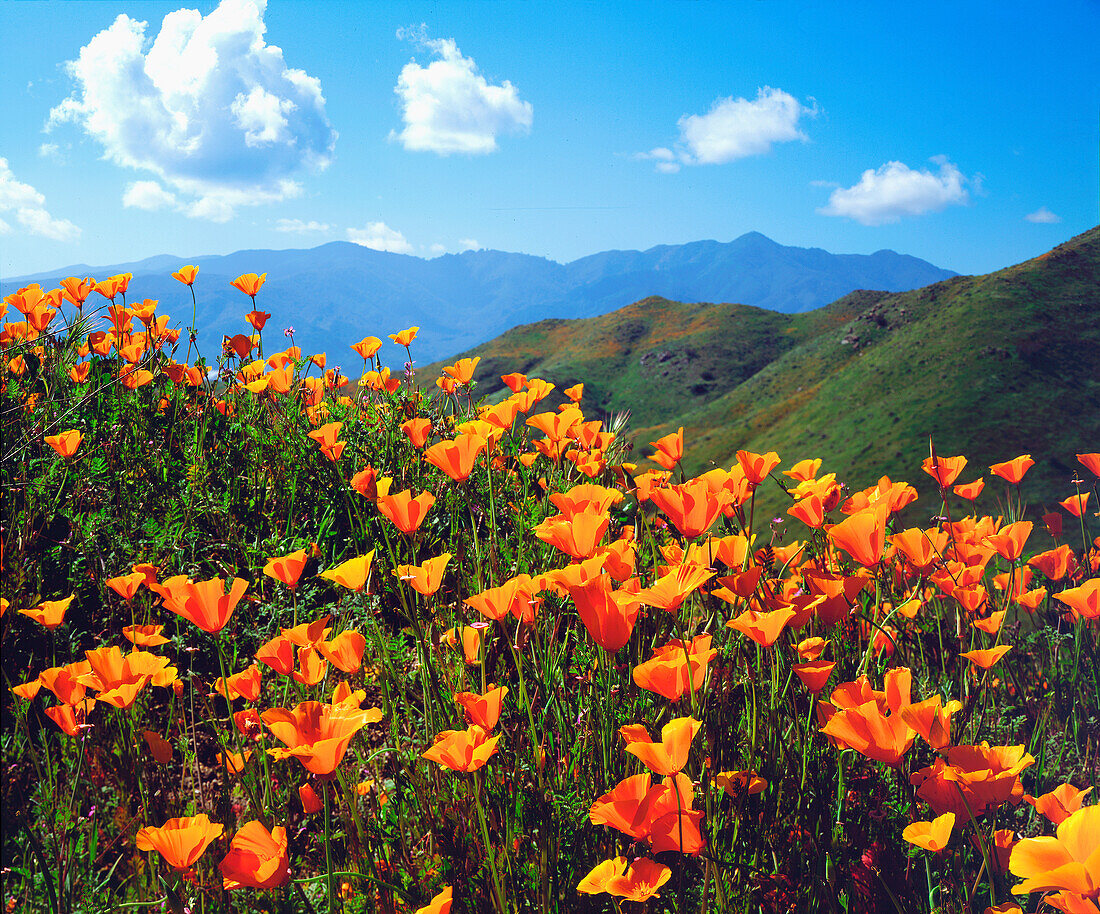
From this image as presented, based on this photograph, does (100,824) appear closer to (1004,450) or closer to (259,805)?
(259,805)

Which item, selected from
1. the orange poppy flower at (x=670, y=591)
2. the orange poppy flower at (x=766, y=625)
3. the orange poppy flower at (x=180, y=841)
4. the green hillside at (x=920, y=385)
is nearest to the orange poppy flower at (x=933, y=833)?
the orange poppy flower at (x=766, y=625)

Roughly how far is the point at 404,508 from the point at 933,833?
4.29 feet

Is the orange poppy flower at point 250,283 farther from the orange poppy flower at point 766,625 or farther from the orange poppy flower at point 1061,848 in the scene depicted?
the orange poppy flower at point 1061,848

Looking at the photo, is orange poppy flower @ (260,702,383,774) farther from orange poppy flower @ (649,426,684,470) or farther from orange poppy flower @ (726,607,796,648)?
orange poppy flower @ (649,426,684,470)

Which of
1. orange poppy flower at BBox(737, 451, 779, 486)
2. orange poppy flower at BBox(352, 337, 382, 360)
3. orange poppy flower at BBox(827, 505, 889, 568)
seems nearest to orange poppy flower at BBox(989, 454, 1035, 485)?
orange poppy flower at BBox(737, 451, 779, 486)

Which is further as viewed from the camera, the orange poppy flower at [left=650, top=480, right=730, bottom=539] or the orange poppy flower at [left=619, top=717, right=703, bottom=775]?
the orange poppy flower at [left=650, top=480, right=730, bottom=539]

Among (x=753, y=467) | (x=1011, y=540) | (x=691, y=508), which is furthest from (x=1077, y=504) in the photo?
(x=691, y=508)

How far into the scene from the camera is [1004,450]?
27703 mm

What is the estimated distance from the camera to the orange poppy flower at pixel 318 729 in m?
1.02

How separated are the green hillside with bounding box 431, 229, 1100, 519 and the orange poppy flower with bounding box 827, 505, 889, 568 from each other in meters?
13.4

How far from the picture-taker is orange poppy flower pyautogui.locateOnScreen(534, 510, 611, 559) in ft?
4.92

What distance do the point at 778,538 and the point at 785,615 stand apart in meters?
1.58

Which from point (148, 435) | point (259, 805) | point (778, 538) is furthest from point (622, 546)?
point (148, 435)

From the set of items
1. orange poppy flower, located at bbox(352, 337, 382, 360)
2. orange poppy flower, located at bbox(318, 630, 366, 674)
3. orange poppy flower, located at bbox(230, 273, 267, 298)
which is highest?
orange poppy flower, located at bbox(230, 273, 267, 298)
